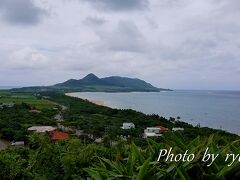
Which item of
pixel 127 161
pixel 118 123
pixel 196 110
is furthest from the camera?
pixel 196 110

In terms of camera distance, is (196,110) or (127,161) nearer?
(127,161)

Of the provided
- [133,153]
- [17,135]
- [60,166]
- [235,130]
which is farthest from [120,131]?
[133,153]

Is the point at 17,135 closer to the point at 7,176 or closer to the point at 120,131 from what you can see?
the point at 120,131

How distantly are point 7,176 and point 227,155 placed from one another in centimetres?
738

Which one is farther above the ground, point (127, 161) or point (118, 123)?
point (127, 161)

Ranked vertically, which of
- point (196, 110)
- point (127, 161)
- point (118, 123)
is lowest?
point (196, 110)

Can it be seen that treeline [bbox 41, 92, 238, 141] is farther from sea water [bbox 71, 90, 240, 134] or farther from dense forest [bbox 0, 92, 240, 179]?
dense forest [bbox 0, 92, 240, 179]

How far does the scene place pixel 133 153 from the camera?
228cm

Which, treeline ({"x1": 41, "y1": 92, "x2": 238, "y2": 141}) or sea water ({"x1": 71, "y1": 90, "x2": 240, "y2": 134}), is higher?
treeline ({"x1": 41, "y1": 92, "x2": 238, "y2": 141})

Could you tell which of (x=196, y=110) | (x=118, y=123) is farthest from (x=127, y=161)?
(x=196, y=110)

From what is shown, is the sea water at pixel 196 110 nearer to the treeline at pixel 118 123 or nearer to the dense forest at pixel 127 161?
the treeline at pixel 118 123

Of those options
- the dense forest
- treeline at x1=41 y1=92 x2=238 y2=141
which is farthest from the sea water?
the dense forest

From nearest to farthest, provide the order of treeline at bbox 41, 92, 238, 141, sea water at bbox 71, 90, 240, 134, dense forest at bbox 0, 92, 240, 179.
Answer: dense forest at bbox 0, 92, 240, 179
treeline at bbox 41, 92, 238, 141
sea water at bbox 71, 90, 240, 134

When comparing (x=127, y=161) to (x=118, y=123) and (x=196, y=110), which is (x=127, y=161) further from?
(x=196, y=110)
